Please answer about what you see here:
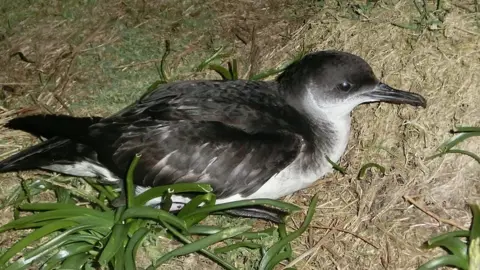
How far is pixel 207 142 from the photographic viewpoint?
314 centimetres

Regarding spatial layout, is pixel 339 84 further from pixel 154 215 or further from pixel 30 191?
pixel 30 191

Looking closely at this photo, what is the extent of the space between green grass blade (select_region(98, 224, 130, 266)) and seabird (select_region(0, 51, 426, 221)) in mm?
270

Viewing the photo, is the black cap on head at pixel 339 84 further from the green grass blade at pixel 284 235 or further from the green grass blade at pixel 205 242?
the green grass blade at pixel 205 242

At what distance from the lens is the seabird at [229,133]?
317 centimetres

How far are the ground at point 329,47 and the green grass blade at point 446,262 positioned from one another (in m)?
0.17

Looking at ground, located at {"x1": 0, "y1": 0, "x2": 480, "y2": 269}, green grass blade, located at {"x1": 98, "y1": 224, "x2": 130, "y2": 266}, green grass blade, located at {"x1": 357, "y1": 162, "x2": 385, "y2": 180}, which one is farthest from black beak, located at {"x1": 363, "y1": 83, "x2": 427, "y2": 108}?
green grass blade, located at {"x1": 98, "y1": 224, "x2": 130, "y2": 266}

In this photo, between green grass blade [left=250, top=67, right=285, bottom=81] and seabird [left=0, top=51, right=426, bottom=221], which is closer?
seabird [left=0, top=51, right=426, bottom=221]

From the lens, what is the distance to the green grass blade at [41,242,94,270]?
10.5ft

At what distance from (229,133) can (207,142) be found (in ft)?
0.39

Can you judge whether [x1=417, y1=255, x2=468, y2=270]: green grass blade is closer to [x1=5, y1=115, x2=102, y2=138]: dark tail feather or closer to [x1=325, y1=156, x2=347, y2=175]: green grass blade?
[x1=325, y1=156, x2=347, y2=175]: green grass blade

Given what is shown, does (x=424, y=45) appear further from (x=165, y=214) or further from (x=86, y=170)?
(x=86, y=170)

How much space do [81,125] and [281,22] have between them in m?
1.85

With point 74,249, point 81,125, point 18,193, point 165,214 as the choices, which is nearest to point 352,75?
point 165,214

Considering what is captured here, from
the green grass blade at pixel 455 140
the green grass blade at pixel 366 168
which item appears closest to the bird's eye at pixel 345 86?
the green grass blade at pixel 366 168
